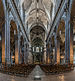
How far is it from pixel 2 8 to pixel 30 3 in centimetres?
2114

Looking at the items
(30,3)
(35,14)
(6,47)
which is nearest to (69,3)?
(6,47)

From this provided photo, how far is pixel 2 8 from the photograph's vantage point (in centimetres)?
1584

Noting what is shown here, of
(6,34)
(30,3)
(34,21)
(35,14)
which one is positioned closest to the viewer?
(6,34)

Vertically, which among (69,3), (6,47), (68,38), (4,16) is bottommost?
(6,47)

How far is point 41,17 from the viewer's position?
152ft

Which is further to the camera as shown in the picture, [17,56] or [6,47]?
[17,56]

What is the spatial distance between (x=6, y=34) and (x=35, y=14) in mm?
28427

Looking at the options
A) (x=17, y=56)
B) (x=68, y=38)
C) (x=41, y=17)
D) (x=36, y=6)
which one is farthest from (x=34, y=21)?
(x=68, y=38)

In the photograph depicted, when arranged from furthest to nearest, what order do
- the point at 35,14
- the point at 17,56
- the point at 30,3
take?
the point at 35,14 < the point at 30,3 < the point at 17,56

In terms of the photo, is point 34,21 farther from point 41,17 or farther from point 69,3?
point 69,3

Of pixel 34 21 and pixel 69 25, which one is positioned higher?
pixel 34 21

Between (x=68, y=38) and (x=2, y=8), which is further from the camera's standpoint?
(x=68, y=38)

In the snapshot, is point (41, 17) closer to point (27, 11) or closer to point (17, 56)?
point (27, 11)

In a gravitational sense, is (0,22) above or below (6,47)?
above
